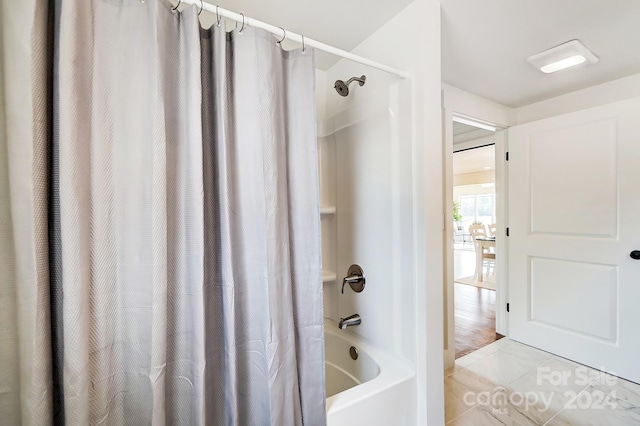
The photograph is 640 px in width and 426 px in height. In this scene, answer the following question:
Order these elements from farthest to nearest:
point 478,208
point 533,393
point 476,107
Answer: point 478,208
point 476,107
point 533,393

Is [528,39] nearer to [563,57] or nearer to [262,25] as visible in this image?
[563,57]

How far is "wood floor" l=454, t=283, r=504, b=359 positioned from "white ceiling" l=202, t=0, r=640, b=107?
2366mm

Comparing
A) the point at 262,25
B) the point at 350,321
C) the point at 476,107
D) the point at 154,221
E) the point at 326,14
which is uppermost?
the point at 326,14

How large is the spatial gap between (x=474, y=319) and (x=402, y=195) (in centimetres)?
269

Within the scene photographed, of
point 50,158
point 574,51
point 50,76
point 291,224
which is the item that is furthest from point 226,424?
point 574,51

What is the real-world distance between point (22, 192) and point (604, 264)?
10.7 ft

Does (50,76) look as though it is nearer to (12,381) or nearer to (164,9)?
(164,9)

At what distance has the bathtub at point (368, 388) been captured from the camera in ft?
3.55

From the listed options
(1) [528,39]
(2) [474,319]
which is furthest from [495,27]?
(2) [474,319]

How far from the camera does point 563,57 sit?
5.82ft

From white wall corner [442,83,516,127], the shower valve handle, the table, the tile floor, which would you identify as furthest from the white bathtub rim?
the table

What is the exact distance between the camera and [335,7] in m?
1.34

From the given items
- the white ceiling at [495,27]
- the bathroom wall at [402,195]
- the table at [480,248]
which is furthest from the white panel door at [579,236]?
the table at [480,248]

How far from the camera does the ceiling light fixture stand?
168 cm
